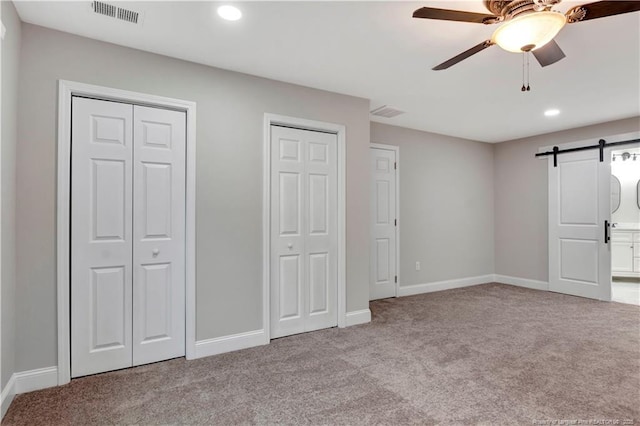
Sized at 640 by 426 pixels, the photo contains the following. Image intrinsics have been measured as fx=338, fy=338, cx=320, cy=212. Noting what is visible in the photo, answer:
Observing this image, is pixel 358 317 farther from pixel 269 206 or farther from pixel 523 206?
pixel 523 206

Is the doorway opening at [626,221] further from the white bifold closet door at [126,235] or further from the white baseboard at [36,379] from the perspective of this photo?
the white baseboard at [36,379]

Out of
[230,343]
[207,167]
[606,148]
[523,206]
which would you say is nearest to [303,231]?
[207,167]

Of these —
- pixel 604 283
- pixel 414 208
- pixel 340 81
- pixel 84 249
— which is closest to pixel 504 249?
pixel 604 283

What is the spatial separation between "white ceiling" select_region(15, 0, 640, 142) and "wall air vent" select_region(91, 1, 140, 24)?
5 cm

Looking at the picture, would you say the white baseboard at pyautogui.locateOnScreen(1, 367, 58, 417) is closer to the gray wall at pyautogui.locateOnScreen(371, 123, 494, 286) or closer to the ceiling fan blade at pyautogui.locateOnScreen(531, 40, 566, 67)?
the ceiling fan blade at pyautogui.locateOnScreen(531, 40, 566, 67)

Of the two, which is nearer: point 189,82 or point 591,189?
point 189,82

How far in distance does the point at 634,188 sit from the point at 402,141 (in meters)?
4.80

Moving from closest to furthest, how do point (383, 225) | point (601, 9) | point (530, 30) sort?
point (601, 9), point (530, 30), point (383, 225)

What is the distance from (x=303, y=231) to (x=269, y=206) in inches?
18.8

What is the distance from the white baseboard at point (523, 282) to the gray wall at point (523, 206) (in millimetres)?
63

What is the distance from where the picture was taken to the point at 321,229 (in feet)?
11.8

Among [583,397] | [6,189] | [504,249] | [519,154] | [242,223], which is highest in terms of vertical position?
[519,154]

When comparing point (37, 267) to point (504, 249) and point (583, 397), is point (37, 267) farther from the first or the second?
point (504, 249)

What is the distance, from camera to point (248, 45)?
2.59m
